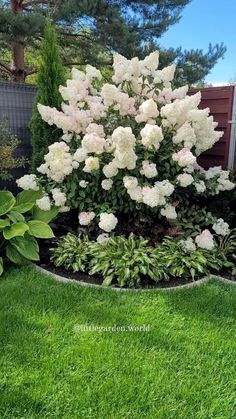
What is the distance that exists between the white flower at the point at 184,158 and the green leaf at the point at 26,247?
1.36 meters

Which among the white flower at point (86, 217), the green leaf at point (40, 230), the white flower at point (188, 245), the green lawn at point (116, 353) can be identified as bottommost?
the green lawn at point (116, 353)

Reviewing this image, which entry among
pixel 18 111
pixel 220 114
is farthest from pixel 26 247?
pixel 220 114

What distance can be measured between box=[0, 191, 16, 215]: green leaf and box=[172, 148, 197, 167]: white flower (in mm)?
1418

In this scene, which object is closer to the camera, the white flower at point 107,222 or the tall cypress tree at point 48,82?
the white flower at point 107,222

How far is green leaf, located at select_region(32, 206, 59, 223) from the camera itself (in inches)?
136

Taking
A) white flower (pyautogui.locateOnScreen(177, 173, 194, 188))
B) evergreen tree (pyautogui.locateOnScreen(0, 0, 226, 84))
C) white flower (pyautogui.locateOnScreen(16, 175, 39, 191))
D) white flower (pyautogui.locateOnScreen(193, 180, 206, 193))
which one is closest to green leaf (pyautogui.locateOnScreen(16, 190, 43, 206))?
white flower (pyautogui.locateOnScreen(16, 175, 39, 191))

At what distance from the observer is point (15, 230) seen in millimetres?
3084

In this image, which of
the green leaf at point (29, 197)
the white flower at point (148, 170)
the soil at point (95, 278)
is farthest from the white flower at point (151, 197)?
the green leaf at point (29, 197)

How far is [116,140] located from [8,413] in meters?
1.94

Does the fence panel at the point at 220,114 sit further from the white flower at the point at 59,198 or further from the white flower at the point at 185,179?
the white flower at the point at 59,198

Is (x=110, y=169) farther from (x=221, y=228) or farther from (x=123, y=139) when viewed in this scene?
(x=221, y=228)

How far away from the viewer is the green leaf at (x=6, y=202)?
Result: 10.8 feet

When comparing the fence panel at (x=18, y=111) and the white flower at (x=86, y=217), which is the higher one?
the fence panel at (x=18, y=111)

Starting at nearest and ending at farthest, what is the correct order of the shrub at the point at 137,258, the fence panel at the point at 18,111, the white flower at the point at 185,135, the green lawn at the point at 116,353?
the green lawn at the point at 116,353 < the shrub at the point at 137,258 < the white flower at the point at 185,135 < the fence panel at the point at 18,111
